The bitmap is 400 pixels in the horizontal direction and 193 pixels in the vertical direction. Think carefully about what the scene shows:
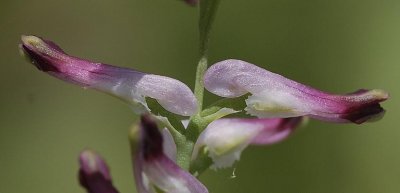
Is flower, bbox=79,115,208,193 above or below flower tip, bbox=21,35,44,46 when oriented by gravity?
below

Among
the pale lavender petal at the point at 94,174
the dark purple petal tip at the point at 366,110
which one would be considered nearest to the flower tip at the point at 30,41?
the pale lavender petal at the point at 94,174

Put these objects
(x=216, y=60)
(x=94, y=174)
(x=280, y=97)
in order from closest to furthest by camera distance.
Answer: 1. (x=94, y=174)
2. (x=280, y=97)
3. (x=216, y=60)

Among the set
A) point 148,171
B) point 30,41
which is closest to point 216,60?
point 30,41

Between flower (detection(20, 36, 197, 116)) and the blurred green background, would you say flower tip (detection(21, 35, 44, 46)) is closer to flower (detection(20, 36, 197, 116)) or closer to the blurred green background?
flower (detection(20, 36, 197, 116))

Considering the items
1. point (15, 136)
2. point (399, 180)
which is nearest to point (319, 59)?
point (399, 180)

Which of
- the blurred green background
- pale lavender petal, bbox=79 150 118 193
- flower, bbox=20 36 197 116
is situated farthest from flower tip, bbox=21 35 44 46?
the blurred green background

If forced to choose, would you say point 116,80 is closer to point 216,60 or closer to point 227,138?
point 227,138
